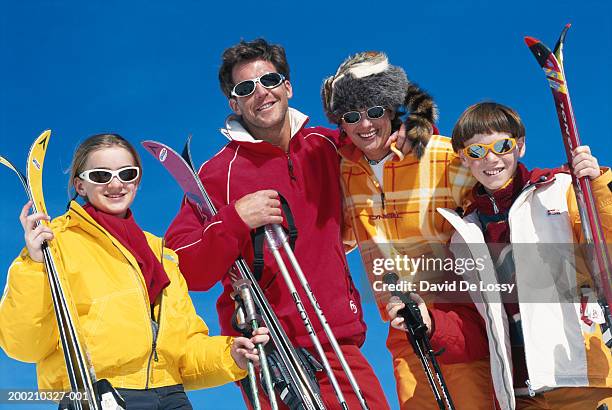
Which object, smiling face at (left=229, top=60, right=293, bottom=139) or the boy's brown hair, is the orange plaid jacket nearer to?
the boy's brown hair

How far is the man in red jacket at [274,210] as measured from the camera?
17.6 feet

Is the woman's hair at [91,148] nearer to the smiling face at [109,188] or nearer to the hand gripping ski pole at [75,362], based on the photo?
the smiling face at [109,188]

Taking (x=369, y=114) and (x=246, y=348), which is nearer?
(x=246, y=348)

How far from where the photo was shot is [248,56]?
6059 mm

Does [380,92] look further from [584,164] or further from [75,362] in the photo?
[75,362]

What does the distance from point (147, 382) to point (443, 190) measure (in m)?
2.49

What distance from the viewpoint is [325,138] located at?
19.9 ft

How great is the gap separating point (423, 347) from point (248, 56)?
2758 mm

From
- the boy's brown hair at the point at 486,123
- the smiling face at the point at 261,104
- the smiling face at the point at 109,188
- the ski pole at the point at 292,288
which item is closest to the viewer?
the smiling face at the point at 109,188

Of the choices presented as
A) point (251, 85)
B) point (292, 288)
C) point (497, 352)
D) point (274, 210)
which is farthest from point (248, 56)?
point (497, 352)

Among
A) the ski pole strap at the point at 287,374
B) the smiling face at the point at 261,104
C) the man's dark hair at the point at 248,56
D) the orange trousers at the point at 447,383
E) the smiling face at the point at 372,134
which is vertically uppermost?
the man's dark hair at the point at 248,56

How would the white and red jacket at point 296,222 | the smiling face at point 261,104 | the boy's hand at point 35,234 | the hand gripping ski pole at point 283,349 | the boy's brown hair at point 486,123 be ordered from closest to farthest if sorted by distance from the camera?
the boy's hand at point 35,234 < the boy's brown hair at point 486,123 < the hand gripping ski pole at point 283,349 < the white and red jacket at point 296,222 < the smiling face at point 261,104

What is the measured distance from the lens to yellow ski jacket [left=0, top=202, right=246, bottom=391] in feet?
13.7

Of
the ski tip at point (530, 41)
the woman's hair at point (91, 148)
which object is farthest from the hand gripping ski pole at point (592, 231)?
the woman's hair at point (91, 148)
